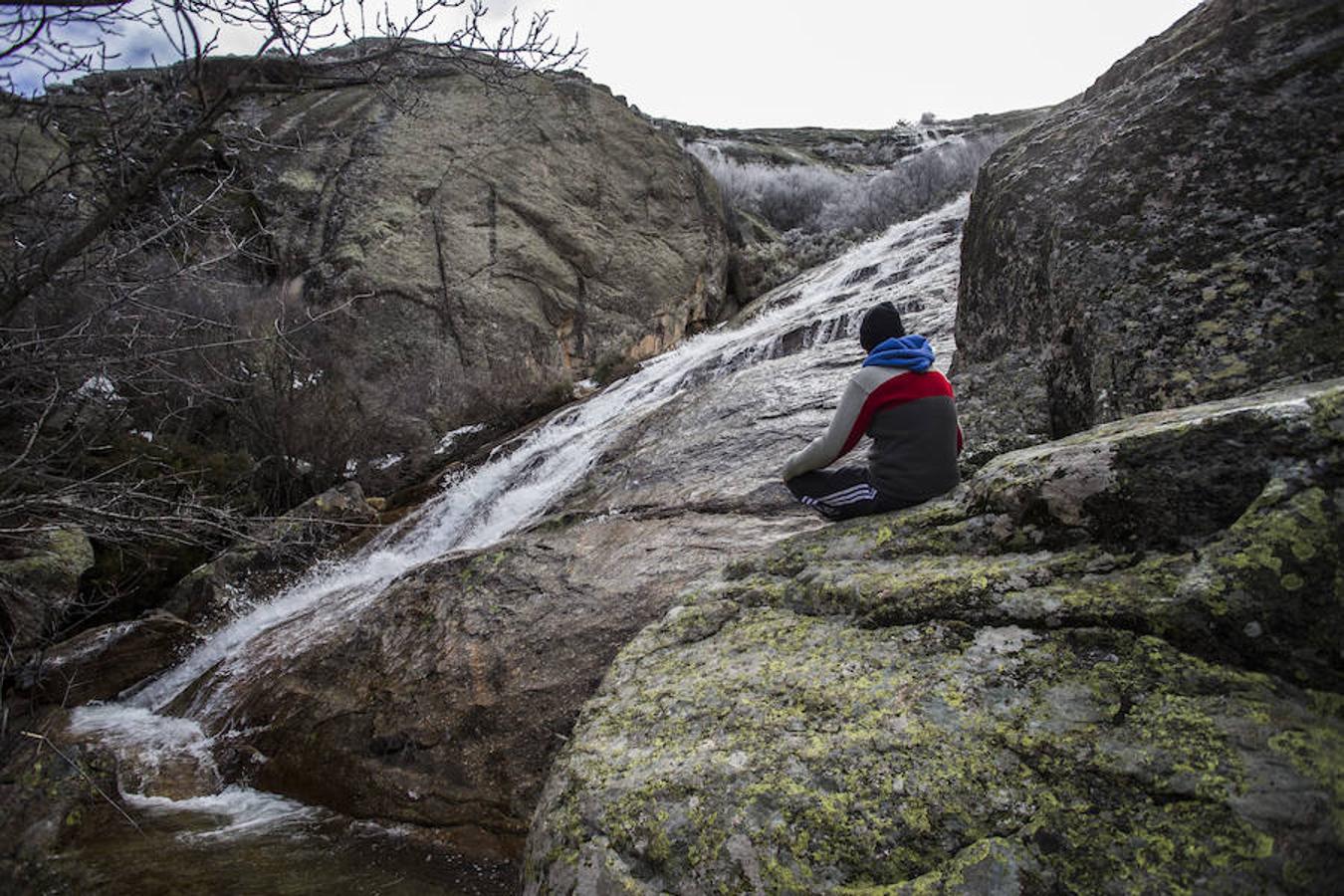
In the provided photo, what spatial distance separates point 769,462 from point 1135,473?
10.6 feet

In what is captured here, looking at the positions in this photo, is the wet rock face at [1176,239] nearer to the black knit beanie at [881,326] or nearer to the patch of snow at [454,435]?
the black knit beanie at [881,326]

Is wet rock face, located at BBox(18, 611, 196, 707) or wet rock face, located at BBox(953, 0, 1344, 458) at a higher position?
wet rock face, located at BBox(953, 0, 1344, 458)

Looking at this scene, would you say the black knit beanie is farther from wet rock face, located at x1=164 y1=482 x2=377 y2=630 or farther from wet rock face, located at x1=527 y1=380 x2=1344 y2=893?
wet rock face, located at x1=164 y1=482 x2=377 y2=630

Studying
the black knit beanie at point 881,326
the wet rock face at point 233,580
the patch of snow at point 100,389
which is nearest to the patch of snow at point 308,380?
the wet rock face at point 233,580

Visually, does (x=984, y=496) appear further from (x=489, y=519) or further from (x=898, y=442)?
(x=489, y=519)

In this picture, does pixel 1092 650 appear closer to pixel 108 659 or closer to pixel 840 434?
pixel 840 434

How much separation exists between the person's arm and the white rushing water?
3081 millimetres

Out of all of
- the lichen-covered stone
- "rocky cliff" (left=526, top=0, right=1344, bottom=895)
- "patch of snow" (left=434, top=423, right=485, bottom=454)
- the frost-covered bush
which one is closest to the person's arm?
"rocky cliff" (left=526, top=0, right=1344, bottom=895)

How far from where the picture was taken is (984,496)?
260cm

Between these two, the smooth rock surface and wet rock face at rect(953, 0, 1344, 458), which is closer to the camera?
wet rock face at rect(953, 0, 1344, 458)

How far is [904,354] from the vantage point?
10.9 ft

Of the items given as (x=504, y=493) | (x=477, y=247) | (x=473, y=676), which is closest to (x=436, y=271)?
(x=477, y=247)

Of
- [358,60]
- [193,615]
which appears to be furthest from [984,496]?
[193,615]

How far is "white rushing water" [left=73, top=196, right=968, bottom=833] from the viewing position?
5.29 m
